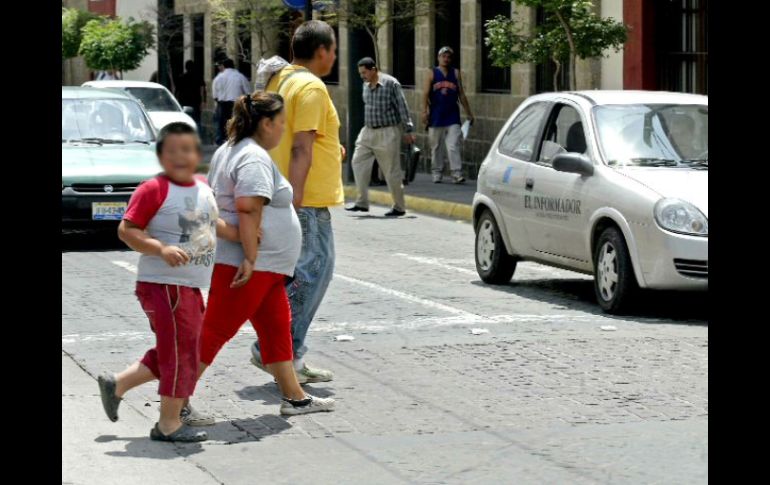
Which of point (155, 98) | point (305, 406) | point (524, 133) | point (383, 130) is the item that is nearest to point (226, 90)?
point (155, 98)

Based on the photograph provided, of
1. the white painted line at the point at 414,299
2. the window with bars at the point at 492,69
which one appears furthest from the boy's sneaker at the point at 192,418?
the window with bars at the point at 492,69

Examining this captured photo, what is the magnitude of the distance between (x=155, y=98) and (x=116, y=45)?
12.4m

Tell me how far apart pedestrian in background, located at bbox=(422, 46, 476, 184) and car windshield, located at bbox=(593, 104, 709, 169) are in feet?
37.1

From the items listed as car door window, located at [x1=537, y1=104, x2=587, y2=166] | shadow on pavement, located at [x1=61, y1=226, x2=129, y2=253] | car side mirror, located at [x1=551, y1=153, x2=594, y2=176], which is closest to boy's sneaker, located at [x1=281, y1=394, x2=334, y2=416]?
car side mirror, located at [x1=551, y1=153, x2=594, y2=176]

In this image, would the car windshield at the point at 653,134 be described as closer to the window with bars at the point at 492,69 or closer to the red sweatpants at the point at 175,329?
the red sweatpants at the point at 175,329

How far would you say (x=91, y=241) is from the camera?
54.1 ft

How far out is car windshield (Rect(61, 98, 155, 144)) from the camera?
17.3m

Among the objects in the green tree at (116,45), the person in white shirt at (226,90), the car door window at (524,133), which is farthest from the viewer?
the green tree at (116,45)

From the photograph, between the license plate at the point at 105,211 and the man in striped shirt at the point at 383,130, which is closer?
the license plate at the point at 105,211

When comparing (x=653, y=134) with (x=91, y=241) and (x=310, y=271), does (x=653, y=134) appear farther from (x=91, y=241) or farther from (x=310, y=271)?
(x=91, y=241)

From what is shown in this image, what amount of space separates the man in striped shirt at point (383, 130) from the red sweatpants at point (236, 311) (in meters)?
11.6

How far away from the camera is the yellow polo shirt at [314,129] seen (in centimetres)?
810

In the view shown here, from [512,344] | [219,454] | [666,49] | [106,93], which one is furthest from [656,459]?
[666,49]

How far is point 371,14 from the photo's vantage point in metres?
24.3
